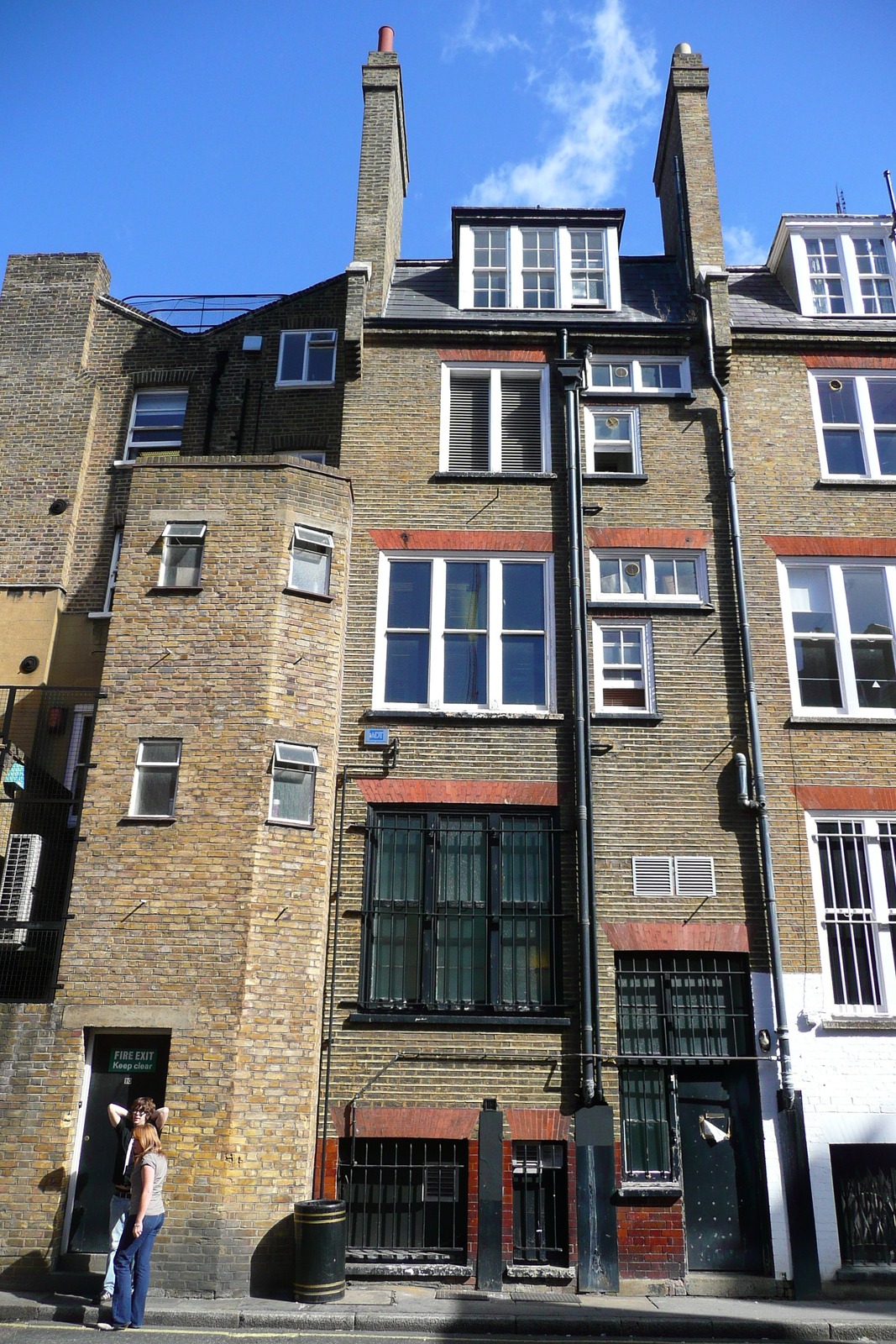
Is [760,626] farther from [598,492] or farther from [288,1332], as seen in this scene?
[288,1332]

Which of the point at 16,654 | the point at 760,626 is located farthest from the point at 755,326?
the point at 16,654

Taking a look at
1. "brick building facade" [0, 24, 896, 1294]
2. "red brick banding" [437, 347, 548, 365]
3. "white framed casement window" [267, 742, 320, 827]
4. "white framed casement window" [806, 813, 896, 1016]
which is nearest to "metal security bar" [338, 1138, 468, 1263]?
"brick building facade" [0, 24, 896, 1294]

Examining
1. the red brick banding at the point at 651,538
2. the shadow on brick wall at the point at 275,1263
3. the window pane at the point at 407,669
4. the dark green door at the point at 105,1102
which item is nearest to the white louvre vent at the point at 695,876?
the window pane at the point at 407,669

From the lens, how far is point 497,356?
1650 centimetres

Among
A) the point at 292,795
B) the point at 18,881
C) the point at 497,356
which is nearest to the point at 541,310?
the point at 497,356

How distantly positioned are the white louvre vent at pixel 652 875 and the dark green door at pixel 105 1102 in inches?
245

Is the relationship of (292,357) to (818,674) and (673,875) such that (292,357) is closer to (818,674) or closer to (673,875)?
(818,674)

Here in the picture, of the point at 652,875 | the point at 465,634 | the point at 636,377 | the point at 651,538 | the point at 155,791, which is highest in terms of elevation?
the point at 636,377

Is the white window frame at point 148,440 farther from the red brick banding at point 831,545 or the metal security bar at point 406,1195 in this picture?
the metal security bar at point 406,1195

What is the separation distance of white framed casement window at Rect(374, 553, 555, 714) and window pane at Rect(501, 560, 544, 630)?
0.01 meters

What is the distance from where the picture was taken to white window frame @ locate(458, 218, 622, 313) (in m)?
17.5

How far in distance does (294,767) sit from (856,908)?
7686 millimetres

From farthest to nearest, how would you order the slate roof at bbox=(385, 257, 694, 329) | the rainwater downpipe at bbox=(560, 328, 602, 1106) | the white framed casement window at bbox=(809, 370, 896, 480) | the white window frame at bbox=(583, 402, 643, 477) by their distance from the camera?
the slate roof at bbox=(385, 257, 694, 329)
the white framed casement window at bbox=(809, 370, 896, 480)
the white window frame at bbox=(583, 402, 643, 477)
the rainwater downpipe at bbox=(560, 328, 602, 1106)

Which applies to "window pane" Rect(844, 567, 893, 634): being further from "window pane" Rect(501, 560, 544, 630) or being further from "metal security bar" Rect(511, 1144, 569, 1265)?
"metal security bar" Rect(511, 1144, 569, 1265)
